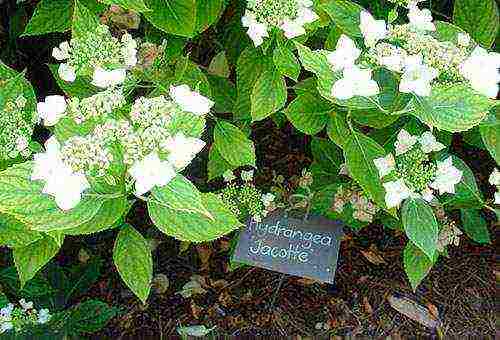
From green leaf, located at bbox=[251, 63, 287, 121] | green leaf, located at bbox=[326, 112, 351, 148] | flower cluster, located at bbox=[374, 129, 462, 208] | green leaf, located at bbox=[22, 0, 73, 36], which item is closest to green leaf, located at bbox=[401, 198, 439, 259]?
flower cluster, located at bbox=[374, 129, 462, 208]

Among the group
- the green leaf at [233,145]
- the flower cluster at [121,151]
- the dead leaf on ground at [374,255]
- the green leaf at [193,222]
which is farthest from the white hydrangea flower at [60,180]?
the dead leaf on ground at [374,255]

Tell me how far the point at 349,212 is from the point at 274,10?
0.44m

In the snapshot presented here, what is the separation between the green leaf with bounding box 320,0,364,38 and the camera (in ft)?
3.38

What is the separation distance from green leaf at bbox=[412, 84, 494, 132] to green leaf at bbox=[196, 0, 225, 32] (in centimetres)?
36

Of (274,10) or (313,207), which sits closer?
(274,10)

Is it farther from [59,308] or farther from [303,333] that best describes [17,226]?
[303,333]

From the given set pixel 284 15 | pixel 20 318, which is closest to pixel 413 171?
pixel 284 15

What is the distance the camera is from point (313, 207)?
134cm

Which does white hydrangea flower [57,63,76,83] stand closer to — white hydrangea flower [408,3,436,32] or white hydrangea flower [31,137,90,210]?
white hydrangea flower [31,137,90,210]

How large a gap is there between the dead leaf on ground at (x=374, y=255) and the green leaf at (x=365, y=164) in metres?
0.48

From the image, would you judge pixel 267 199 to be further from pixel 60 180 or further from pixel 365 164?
pixel 60 180

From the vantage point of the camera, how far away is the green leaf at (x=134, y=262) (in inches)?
43.5

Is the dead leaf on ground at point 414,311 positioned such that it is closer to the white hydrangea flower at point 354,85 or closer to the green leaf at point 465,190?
the green leaf at point 465,190

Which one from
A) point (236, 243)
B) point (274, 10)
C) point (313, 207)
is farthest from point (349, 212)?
point (274, 10)
